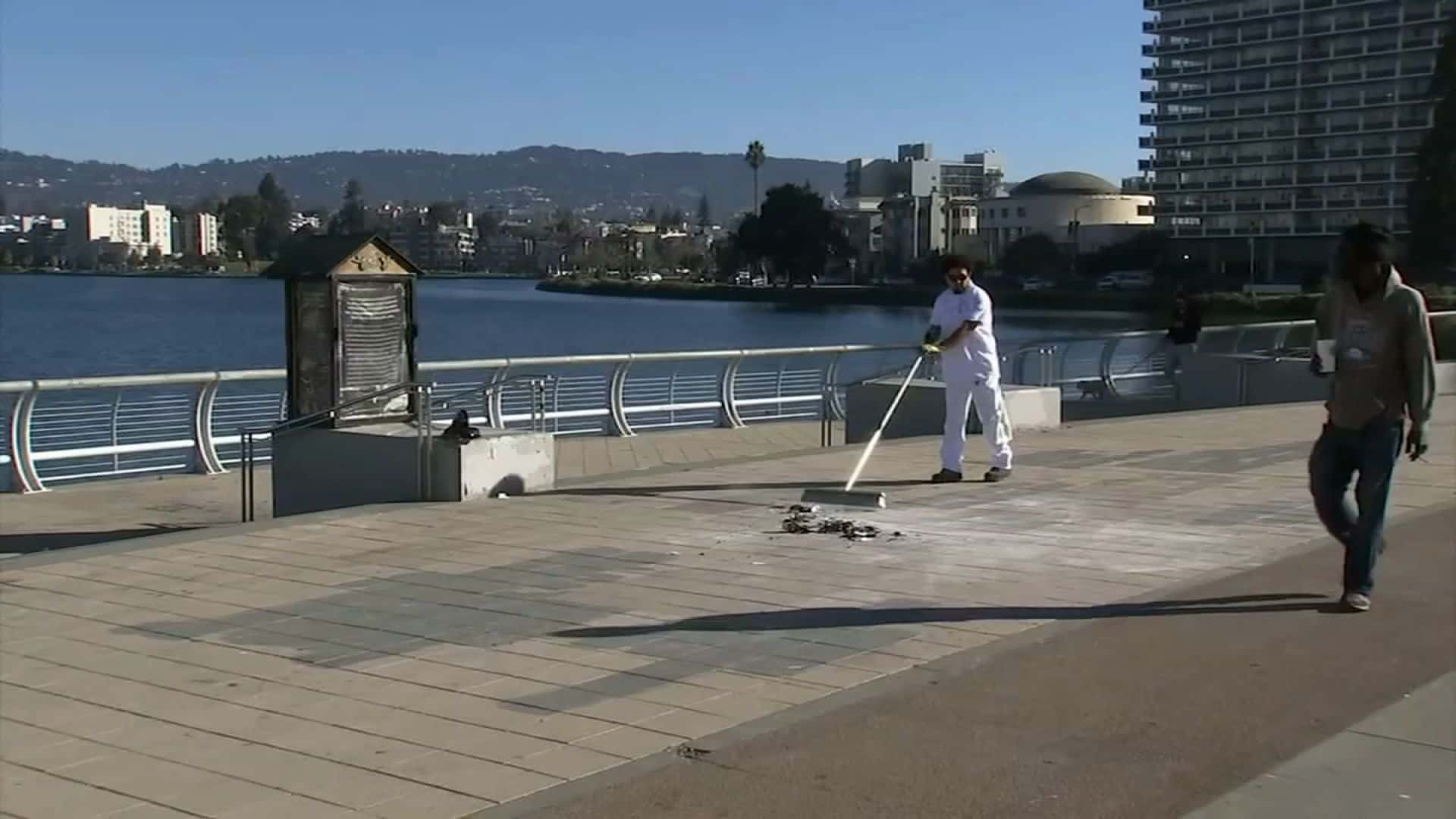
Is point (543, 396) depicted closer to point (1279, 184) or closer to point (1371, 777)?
point (1371, 777)

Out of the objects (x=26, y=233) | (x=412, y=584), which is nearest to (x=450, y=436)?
(x=412, y=584)

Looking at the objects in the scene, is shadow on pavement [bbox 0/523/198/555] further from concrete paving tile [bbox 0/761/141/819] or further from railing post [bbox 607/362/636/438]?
railing post [bbox 607/362/636/438]

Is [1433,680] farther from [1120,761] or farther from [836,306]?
[836,306]

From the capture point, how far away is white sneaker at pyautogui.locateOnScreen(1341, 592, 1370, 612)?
7.34 metres

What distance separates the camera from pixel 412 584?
26.2ft

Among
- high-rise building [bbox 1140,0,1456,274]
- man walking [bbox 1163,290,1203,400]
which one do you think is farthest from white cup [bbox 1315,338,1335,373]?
high-rise building [bbox 1140,0,1456,274]

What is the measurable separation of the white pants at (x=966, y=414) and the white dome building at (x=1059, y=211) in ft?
422

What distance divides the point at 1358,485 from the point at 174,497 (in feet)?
32.8

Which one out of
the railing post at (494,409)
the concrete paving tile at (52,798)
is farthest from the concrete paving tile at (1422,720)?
the railing post at (494,409)

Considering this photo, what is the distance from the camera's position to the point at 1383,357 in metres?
7.11

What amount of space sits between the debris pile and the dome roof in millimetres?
141759

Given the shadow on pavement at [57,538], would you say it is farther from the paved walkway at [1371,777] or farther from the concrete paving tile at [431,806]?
the paved walkway at [1371,777]

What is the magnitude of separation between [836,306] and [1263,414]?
7985cm

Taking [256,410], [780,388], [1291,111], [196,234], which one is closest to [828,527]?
[256,410]
